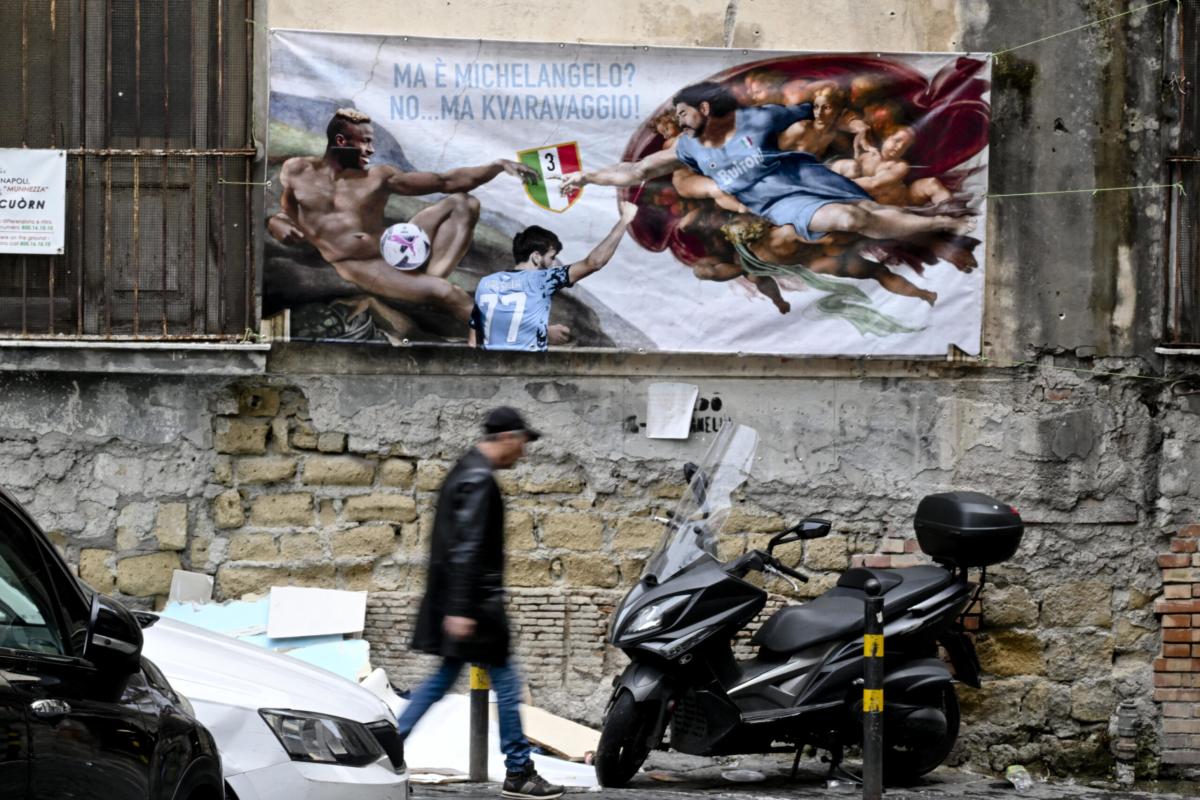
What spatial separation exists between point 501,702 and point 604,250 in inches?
105

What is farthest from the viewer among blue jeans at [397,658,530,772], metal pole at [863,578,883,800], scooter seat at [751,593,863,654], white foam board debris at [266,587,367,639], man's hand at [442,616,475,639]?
white foam board debris at [266,587,367,639]

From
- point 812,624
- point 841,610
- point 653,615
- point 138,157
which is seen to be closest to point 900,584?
point 841,610

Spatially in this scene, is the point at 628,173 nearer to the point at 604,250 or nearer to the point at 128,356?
the point at 604,250

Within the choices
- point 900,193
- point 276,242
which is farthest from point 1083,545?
point 276,242

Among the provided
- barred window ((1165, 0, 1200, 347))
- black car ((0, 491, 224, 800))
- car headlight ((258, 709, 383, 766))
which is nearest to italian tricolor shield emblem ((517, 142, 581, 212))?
barred window ((1165, 0, 1200, 347))

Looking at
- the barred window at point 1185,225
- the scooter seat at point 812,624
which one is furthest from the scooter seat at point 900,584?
the barred window at point 1185,225

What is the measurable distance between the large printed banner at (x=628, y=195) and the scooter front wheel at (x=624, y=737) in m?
2.06

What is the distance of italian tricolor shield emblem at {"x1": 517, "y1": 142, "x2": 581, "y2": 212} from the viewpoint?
793 centimetres

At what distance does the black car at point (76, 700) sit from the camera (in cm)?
306

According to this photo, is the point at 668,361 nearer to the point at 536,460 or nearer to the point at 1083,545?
the point at 536,460

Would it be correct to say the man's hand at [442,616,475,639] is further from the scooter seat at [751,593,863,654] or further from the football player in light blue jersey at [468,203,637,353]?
the football player in light blue jersey at [468,203,637,353]

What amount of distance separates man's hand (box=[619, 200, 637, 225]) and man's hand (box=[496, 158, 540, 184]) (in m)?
0.46

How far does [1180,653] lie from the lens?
26.6ft

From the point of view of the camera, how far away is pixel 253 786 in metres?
4.32
